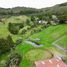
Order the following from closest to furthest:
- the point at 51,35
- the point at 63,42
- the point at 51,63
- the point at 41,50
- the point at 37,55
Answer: the point at 51,63, the point at 37,55, the point at 41,50, the point at 63,42, the point at 51,35

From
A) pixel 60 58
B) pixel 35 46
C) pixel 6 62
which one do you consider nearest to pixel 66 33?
pixel 35 46

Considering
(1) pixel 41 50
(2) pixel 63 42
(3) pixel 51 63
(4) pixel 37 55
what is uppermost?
(3) pixel 51 63

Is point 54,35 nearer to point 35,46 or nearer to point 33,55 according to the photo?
point 35,46

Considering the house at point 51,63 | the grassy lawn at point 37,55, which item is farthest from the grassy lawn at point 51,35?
the house at point 51,63

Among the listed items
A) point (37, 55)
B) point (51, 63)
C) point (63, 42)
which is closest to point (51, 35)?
Result: point (63, 42)

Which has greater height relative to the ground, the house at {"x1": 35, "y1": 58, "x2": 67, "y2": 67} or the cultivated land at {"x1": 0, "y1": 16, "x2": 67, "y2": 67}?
the house at {"x1": 35, "y1": 58, "x2": 67, "y2": 67}


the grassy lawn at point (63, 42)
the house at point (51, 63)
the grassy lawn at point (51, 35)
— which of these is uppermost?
the house at point (51, 63)

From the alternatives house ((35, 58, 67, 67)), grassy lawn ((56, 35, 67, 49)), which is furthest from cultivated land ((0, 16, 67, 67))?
house ((35, 58, 67, 67))

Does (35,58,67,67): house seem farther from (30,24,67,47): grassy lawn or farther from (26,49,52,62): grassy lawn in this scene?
(30,24,67,47): grassy lawn

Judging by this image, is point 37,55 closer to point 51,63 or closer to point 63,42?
point 51,63

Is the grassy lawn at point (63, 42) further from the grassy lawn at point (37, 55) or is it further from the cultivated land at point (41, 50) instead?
the grassy lawn at point (37, 55)

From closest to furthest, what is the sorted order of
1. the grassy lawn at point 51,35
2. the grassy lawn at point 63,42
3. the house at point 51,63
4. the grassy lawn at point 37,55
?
the house at point 51,63 < the grassy lawn at point 37,55 < the grassy lawn at point 63,42 < the grassy lawn at point 51,35
